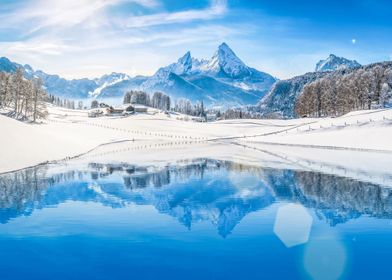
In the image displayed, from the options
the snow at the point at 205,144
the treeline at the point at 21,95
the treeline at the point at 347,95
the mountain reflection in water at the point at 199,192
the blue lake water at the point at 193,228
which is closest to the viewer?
the blue lake water at the point at 193,228

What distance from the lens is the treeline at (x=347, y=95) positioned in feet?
482

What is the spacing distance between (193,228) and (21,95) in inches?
4455

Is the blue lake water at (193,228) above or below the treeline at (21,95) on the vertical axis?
below

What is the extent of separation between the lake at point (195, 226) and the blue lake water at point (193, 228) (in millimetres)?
64

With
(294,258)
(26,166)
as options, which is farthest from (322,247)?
(26,166)

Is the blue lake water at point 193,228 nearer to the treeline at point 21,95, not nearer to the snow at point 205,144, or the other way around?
the snow at point 205,144

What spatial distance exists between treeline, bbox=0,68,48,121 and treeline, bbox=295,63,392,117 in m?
104

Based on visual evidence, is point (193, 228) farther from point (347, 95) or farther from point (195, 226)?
point (347, 95)

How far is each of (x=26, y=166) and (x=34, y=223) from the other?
88.6ft

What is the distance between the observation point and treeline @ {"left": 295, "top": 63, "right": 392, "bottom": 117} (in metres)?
147

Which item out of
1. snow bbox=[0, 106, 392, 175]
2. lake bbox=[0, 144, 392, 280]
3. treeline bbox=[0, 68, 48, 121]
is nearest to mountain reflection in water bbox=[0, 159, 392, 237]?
lake bbox=[0, 144, 392, 280]

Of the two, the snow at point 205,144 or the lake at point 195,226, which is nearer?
the lake at point 195,226

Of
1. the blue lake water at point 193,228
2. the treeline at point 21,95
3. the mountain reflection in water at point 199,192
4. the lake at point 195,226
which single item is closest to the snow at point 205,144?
the mountain reflection in water at point 199,192

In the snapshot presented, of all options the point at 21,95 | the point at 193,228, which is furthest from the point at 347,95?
the point at 193,228
